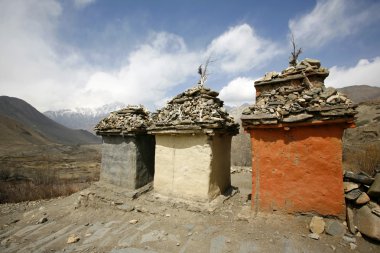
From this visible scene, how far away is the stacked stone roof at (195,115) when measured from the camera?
609 centimetres

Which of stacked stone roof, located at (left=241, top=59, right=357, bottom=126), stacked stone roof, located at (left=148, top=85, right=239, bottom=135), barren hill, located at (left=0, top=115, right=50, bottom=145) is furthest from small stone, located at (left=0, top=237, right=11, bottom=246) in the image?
barren hill, located at (left=0, top=115, right=50, bottom=145)

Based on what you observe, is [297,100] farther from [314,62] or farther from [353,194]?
[353,194]

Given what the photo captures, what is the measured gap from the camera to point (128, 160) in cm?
762

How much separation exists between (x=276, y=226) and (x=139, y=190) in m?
4.23

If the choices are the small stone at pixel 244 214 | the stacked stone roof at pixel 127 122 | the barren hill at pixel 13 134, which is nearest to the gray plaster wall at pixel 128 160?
the stacked stone roof at pixel 127 122

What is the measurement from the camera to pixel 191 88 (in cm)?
711

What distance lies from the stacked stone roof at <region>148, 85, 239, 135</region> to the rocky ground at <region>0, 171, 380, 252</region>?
6.57 ft

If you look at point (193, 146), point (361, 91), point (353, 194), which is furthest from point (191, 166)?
point (361, 91)

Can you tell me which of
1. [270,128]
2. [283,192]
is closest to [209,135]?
[270,128]

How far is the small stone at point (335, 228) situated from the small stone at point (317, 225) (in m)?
0.09

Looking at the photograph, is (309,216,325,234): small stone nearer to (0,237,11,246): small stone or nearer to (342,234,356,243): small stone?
(342,234,356,243): small stone

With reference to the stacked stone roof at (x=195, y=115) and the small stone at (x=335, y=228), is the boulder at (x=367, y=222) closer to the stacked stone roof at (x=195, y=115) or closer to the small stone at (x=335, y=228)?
the small stone at (x=335, y=228)

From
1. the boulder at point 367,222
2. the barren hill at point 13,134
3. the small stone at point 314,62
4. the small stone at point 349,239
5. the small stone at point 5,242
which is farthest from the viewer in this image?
the barren hill at point 13,134

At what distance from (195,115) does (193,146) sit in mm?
846
